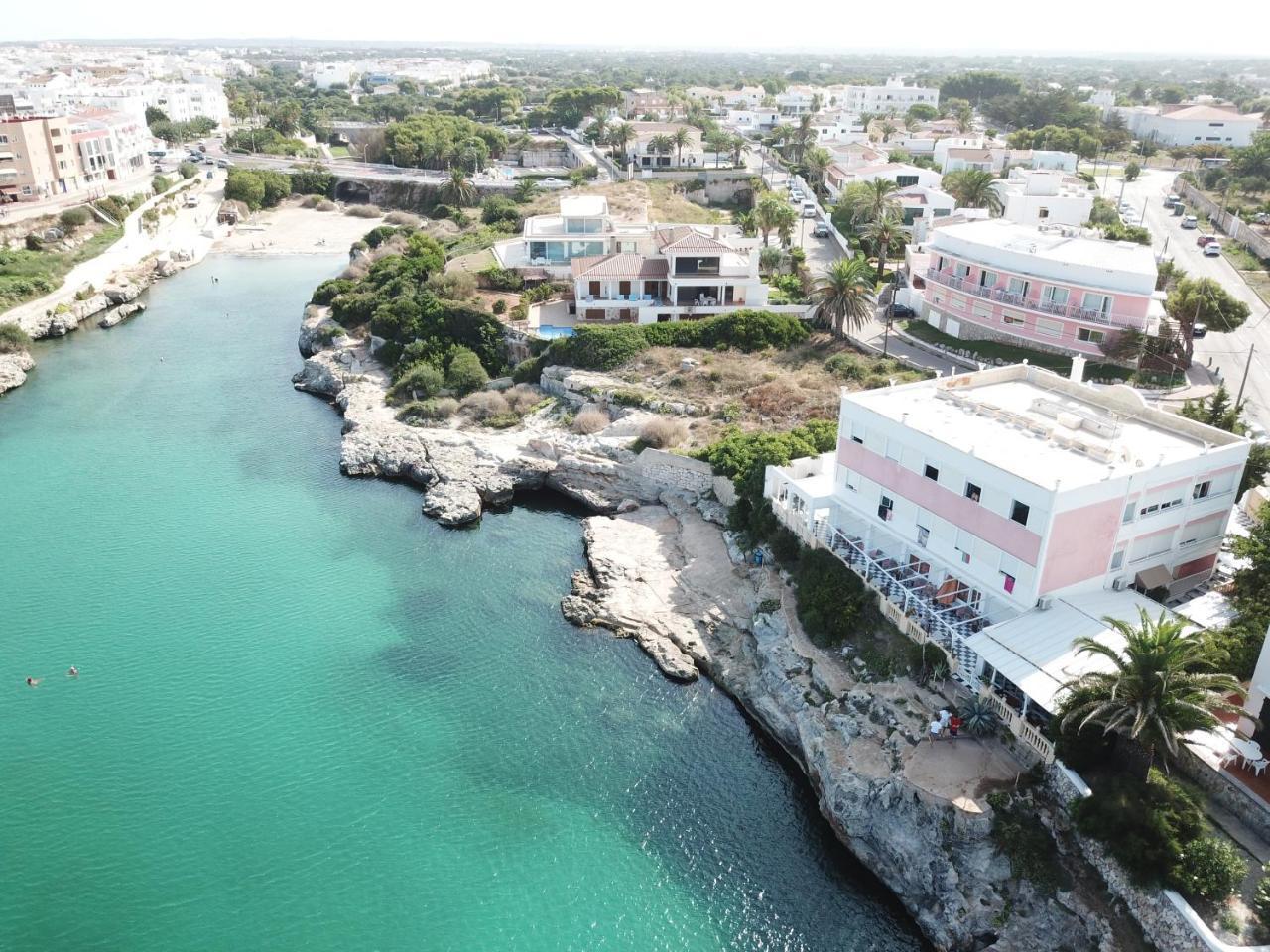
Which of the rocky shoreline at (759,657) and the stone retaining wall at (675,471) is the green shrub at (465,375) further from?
the stone retaining wall at (675,471)

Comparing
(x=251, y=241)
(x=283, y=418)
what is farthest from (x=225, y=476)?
(x=251, y=241)

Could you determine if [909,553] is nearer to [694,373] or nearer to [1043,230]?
[694,373]

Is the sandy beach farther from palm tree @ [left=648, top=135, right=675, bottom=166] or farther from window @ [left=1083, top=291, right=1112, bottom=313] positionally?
window @ [left=1083, top=291, right=1112, bottom=313]

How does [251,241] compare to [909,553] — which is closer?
[909,553]

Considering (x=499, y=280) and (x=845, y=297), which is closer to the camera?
(x=845, y=297)

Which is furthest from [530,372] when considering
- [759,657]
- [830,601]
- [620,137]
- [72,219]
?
[620,137]

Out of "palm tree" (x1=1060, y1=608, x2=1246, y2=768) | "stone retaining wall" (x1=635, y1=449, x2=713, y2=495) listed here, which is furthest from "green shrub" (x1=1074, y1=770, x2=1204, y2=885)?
"stone retaining wall" (x1=635, y1=449, x2=713, y2=495)

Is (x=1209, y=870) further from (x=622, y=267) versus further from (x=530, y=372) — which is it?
(x=622, y=267)
